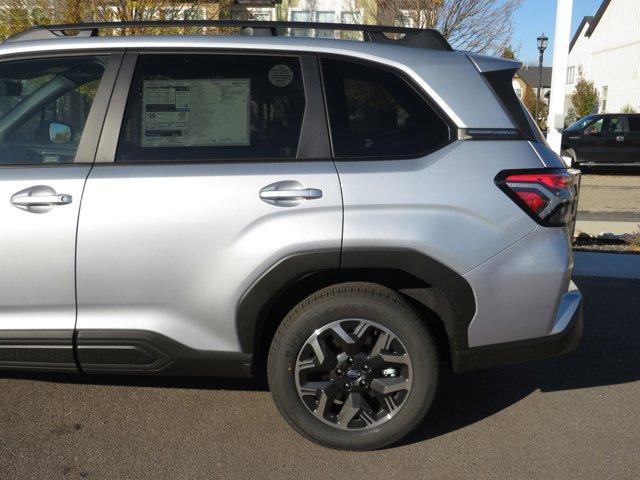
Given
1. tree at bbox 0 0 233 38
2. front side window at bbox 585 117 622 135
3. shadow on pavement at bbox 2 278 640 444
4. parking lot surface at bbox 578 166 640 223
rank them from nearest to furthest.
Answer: shadow on pavement at bbox 2 278 640 444
tree at bbox 0 0 233 38
parking lot surface at bbox 578 166 640 223
front side window at bbox 585 117 622 135

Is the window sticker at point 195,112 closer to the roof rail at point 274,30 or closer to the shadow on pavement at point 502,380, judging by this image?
the roof rail at point 274,30

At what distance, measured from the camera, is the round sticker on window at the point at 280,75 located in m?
3.42

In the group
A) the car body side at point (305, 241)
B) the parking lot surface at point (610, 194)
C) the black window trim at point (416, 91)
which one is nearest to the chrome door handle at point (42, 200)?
the car body side at point (305, 241)

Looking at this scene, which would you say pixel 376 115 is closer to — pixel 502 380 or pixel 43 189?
pixel 43 189

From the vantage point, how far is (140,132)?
11.1 feet

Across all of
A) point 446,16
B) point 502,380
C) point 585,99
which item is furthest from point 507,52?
point 585,99

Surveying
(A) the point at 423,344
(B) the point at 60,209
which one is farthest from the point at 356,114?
(B) the point at 60,209

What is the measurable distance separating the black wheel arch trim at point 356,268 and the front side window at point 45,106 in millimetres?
1125

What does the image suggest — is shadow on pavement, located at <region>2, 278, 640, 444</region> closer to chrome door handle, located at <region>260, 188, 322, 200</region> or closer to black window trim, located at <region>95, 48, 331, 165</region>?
chrome door handle, located at <region>260, 188, 322, 200</region>

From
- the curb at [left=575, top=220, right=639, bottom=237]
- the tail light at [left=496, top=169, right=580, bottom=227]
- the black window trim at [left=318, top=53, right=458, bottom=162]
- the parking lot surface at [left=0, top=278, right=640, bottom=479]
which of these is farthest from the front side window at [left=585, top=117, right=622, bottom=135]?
the black window trim at [left=318, top=53, right=458, bottom=162]

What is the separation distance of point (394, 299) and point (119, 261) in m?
1.29

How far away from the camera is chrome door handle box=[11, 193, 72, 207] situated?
127 inches

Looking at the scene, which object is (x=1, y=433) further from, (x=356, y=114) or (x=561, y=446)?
(x=561, y=446)

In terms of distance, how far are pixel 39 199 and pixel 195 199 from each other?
0.72 m
